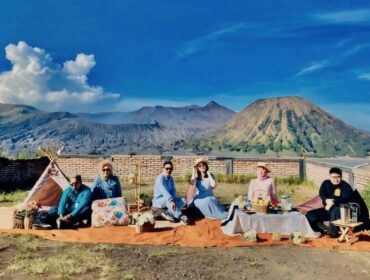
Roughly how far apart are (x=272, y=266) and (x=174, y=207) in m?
3.77

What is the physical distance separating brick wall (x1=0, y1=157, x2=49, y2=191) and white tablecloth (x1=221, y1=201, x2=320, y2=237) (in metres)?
13.9

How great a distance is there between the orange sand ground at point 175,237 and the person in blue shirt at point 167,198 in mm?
785

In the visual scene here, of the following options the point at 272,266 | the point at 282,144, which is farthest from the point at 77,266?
the point at 282,144

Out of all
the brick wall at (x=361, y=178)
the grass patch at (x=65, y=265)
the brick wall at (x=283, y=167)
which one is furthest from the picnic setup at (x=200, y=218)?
the brick wall at (x=283, y=167)

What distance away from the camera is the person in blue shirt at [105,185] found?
11312mm

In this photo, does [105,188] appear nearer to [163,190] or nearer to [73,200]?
[73,200]

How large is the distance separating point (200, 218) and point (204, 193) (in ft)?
2.19

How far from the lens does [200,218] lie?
37.6 ft

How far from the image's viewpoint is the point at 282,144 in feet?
318

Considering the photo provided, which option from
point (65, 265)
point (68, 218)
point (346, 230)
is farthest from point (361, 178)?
point (65, 265)

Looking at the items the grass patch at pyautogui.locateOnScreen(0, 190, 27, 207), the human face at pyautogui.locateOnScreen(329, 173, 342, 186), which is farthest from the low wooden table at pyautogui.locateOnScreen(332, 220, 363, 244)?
the grass patch at pyautogui.locateOnScreen(0, 190, 27, 207)

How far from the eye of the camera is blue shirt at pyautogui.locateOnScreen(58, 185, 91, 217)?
10.7 metres

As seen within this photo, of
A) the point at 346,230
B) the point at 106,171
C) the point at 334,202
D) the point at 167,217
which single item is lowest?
the point at 346,230

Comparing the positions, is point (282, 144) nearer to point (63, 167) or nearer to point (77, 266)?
point (63, 167)
